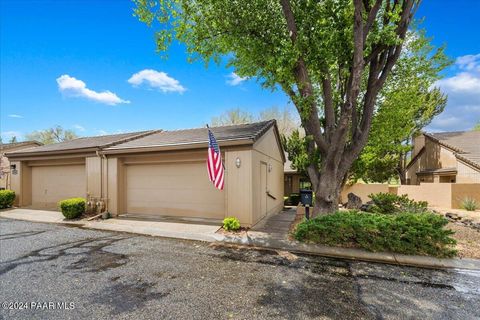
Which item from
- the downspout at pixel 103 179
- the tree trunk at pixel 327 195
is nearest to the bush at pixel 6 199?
the downspout at pixel 103 179

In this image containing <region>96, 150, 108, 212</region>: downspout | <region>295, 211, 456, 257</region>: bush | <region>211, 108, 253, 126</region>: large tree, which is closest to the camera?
<region>295, 211, 456, 257</region>: bush

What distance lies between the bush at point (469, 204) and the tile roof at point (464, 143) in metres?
4.05

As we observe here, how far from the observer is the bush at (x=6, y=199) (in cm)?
1153

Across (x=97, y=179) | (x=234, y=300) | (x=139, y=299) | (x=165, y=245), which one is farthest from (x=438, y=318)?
(x=97, y=179)

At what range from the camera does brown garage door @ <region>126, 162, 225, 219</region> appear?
8.46 metres

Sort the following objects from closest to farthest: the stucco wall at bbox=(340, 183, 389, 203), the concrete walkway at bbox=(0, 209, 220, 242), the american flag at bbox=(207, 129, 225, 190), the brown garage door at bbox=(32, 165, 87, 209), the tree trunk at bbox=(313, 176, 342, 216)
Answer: the american flag at bbox=(207, 129, 225, 190)
the tree trunk at bbox=(313, 176, 342, 216)
the concrete walkway at bbox=(0, 209, 220, 242)
the brown garage door at bbox=(32, 165, 87, 209)
the stucco wall at bbox=(340, 183, 389, 203)

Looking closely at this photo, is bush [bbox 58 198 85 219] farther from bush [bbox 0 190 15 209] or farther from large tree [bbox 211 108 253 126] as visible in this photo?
large tree [bbox 211 108 253 126]

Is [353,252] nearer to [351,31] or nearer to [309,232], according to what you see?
[309,232]

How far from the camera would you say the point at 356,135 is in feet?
21.5

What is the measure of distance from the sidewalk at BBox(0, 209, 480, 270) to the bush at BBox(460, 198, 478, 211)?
1053 cm

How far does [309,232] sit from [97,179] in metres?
8.88

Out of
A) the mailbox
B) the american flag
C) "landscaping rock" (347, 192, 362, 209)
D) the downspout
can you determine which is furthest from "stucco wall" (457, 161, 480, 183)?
the downspout

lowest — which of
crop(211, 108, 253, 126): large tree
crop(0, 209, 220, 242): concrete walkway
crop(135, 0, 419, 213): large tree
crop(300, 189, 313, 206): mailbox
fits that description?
crop(0, 209, 220, 242): concrete walkway

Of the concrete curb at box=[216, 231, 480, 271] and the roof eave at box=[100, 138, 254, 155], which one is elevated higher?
the roof eave at box=[100, 138, 254, 155]
